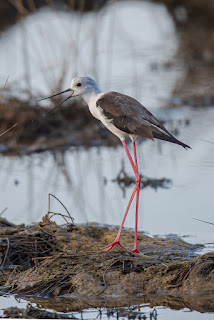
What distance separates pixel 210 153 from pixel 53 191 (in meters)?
2.47

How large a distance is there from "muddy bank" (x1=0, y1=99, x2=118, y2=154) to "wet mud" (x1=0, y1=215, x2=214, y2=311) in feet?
13.3

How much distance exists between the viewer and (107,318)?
14.6 feet

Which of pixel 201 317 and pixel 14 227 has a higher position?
pixel 14 227

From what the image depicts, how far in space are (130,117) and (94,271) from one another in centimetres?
141

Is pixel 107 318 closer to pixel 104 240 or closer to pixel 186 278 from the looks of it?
pixel 186 278

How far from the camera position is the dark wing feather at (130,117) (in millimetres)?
5578

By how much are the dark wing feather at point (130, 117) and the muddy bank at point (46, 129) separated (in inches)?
164

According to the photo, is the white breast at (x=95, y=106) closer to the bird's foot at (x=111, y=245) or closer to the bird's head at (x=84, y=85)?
the bird's head at (x=84, y=85)

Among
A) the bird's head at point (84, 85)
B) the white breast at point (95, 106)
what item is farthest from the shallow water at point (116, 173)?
the bird's head at point (84, 85)

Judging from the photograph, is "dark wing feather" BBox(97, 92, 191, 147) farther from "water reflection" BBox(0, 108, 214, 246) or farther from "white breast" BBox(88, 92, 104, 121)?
"water reflection" BBox(0, 108, 214, 246)

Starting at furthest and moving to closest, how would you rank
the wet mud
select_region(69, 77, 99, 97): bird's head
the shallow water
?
the shallow water
select_region(69, 77, 99, 97): bird's head
the wet mud

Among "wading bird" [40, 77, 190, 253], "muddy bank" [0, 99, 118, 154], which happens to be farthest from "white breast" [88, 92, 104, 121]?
"muddy bank" [0, 99, 118, 154]

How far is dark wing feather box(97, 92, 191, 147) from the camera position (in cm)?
558

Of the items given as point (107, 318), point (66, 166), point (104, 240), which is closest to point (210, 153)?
point (66, 166)
